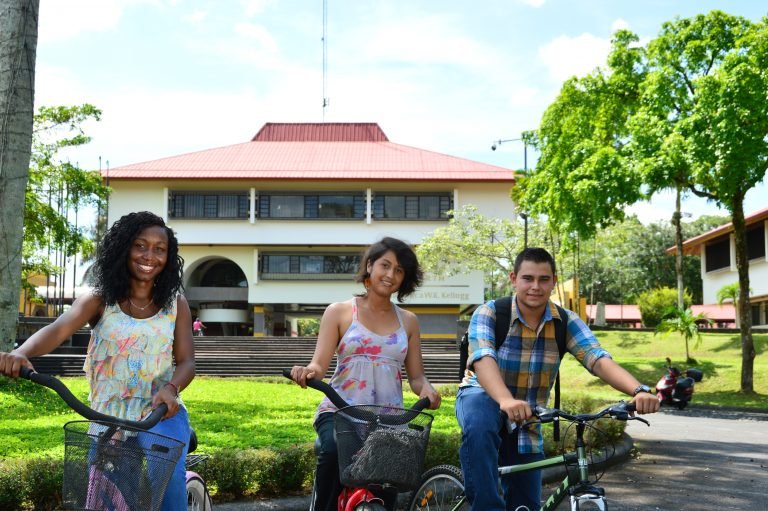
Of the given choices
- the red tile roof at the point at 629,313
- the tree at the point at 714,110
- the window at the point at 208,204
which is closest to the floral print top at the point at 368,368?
the tree at the point at 714,110

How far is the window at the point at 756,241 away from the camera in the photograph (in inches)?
1618

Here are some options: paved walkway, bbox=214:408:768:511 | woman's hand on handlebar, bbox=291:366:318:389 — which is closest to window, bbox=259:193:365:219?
paved walkway, bbox=214:408:768:511

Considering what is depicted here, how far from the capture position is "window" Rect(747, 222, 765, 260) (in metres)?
41.1

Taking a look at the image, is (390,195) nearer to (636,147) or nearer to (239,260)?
(239,260)

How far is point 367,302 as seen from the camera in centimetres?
440

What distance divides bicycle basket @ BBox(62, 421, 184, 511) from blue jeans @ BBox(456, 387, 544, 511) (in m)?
1.55

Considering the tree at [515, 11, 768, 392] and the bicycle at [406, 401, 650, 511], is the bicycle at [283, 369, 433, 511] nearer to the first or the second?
the bicycle at [406, 401, 650, 511]

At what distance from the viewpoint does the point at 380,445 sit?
353cm

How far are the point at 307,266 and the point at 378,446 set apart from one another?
44.5 meters

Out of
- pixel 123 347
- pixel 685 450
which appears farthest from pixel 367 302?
pixel 685 450

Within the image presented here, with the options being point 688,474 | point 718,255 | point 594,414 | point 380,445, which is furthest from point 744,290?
point 718,255

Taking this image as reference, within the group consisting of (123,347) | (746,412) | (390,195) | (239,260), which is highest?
(390,195)

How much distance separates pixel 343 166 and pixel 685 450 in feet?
123

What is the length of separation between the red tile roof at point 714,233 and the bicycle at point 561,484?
32704 mm
